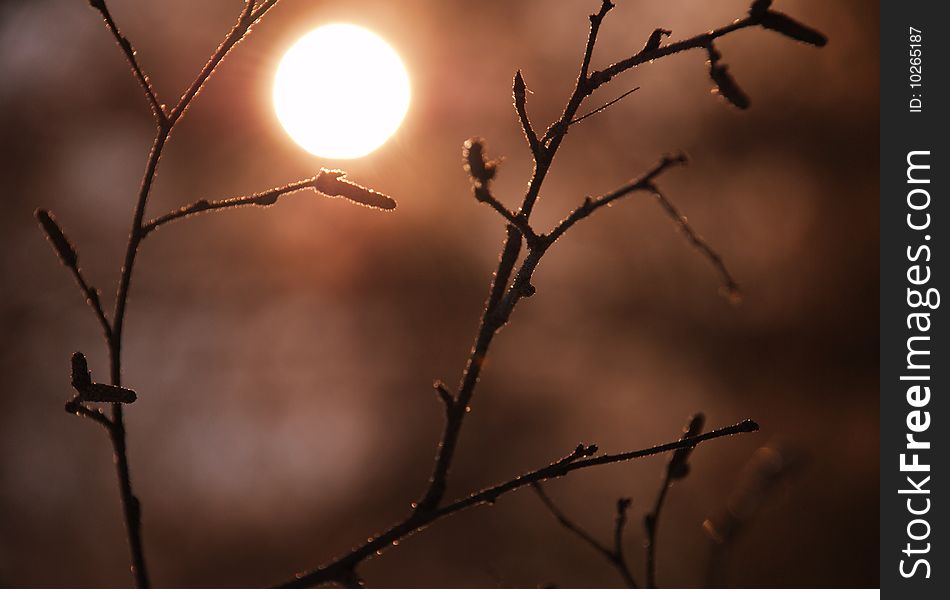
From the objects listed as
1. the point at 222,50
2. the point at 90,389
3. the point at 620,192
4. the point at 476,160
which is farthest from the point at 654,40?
the point at 90,389

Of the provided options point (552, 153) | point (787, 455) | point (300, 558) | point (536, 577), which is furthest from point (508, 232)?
point (300, 558)

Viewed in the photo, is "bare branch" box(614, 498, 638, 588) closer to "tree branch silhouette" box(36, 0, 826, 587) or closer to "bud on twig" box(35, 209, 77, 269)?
"tree branch silhouette" box(36, 0, 826, 587)

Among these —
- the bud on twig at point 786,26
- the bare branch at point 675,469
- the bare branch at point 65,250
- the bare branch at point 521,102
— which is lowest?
the bare branch at point 675,469

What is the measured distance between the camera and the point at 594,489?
7199 millimetres

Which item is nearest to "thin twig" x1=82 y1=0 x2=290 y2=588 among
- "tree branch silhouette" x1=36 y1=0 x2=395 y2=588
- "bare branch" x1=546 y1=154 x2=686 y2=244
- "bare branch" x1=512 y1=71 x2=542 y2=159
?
"tree branch silhouette" x1=36 y1=0 x2=395 y2=588

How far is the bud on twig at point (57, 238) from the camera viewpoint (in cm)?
113

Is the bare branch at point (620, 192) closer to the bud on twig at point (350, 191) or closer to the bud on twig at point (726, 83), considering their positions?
the bud on twig at point (726, 83)

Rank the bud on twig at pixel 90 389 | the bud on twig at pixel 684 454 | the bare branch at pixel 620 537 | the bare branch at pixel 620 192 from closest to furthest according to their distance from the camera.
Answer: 1. the bud on twig at pixel 90 389
2. the bare branch at pixel 620 192
3. the bud on twig at pixel 684 454
4. the bare branch at pixel 620 537

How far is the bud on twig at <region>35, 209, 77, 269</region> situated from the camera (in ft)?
3.70

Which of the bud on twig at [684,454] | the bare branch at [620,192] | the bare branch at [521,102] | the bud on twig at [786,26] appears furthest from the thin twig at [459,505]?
the bud on twig at [786,26]

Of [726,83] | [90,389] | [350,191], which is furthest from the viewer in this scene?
[726,83]

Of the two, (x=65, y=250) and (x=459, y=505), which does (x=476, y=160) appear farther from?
(x=65, y=250)

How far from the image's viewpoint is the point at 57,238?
3.75ft

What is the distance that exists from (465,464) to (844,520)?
12.2 ft
